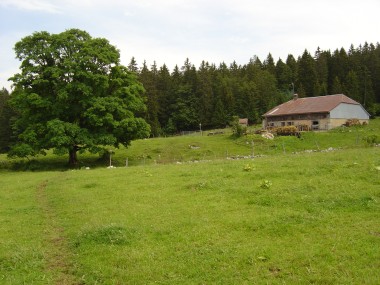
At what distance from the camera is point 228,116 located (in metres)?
93.3

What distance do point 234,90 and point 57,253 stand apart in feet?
302

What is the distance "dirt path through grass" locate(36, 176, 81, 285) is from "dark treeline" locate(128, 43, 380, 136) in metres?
70.0

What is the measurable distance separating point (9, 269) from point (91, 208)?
Answer: 6.81 meters

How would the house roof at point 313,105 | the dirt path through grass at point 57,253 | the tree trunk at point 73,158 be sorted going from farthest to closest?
the house roof at point 313,105 < the tree trunk at point 73,158 < the dirt path through grass at point 57,253

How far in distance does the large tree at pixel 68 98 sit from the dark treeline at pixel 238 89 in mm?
43404

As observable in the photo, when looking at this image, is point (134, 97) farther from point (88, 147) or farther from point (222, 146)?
point (222, 146)

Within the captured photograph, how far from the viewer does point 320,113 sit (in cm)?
6912

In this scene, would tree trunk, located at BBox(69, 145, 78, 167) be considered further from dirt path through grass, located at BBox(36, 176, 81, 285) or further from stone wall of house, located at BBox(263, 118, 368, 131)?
stone wall of house, located at BBox(263, 118, 368, 131)

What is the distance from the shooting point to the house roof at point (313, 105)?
69.3 meters

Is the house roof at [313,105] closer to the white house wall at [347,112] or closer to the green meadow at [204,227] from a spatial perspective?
the white house wall at [347,112]

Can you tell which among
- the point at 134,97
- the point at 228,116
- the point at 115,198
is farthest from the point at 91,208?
the point at 228,116

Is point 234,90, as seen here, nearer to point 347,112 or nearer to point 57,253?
point 347,112

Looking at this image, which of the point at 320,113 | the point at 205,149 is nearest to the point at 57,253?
the point at 205,149

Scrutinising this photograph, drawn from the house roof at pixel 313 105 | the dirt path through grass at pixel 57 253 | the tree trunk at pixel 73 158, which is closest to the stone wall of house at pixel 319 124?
→ the house roof at pixel 313 105
